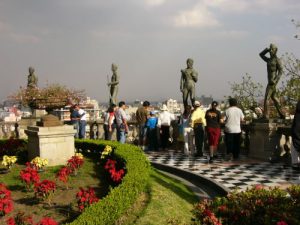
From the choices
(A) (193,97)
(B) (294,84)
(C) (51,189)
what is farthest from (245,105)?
(C) (51,189)

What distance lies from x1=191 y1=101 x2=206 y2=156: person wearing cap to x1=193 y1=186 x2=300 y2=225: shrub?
261 inches

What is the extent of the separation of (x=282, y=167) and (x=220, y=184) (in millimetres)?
3294

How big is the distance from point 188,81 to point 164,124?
8.20ft

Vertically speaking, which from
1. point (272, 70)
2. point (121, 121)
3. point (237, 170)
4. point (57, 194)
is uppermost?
point (272, 70)

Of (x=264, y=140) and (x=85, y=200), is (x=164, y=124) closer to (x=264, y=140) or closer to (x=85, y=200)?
(x=264, y=140)

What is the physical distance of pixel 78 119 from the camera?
15.6m

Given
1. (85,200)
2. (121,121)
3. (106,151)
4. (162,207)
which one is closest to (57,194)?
(85,200)

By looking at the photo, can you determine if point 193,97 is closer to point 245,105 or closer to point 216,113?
point 216,113

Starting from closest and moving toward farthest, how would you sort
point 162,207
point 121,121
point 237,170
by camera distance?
point 162,207 < point 237,170 < point 121,121

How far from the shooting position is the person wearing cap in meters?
12.5

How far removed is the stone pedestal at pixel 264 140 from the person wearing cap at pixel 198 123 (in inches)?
65.5

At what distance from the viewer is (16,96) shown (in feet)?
38.6

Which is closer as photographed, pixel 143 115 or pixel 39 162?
pixel 39 162

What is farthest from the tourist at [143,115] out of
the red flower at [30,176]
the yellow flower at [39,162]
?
the red flower at [30,176]
